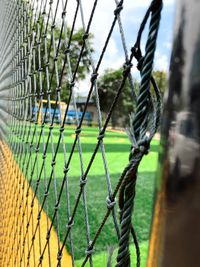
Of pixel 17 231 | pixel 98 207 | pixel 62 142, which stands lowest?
pixel 98 207

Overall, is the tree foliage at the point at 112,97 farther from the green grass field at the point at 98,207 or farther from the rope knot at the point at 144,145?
the rope knot at the point at 144,145

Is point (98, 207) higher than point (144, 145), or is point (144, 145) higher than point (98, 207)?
point (144, 145)

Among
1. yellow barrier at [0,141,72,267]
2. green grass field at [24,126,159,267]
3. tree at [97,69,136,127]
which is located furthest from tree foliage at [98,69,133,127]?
yellow barrier at [0,141,72,267]

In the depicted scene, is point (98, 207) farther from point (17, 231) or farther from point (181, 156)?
point (181, 156)

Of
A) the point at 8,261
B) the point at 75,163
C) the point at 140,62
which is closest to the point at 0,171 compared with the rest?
the point at 8,261

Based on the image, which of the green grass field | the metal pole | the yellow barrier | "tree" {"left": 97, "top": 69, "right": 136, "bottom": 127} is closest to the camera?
the metal pole

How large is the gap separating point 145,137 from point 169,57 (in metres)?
0.12

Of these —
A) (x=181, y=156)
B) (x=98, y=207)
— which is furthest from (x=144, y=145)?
(x=98, y=207)

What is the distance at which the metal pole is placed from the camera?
209 mm

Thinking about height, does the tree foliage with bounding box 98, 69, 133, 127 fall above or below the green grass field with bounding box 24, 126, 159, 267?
above

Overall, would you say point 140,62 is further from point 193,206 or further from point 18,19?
point 18,19

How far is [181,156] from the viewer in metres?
0.22

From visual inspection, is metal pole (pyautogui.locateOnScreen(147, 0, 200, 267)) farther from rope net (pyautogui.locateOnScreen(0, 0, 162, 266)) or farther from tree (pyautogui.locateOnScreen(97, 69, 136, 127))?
tree (pyautogui.locateOnScreen(97, 69, 136, 127))

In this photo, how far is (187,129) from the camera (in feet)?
0.72
